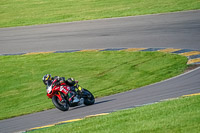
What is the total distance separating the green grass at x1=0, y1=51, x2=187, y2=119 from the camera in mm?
17156

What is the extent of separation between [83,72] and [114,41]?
6.08 metres

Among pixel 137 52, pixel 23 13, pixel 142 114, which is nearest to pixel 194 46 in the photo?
pixel 137 52

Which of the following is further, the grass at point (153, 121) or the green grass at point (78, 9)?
the green grass at point (78, 9)

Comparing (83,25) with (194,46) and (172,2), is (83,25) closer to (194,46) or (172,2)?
(172,2)

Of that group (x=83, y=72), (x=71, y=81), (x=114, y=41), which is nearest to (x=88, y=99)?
(x=71, y=81)

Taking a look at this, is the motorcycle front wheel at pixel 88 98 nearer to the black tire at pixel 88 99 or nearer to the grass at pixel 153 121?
the black tire at pixel 88 99

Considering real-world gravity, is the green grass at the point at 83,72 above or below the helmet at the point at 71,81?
below

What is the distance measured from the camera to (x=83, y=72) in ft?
66.7

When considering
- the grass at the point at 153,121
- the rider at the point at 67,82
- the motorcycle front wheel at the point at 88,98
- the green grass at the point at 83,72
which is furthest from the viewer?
the green grass at the point at 83,72

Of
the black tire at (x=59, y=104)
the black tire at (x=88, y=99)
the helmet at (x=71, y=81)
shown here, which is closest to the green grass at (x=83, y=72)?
the black tire at (x=59, y=104)

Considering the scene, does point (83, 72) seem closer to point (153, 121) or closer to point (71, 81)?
point (71, 81)

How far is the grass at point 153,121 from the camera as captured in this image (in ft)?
28.3

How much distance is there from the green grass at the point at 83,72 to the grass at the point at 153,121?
5634mm

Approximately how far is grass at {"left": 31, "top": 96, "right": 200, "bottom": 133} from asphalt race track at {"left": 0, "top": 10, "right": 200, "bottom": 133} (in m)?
2.99
